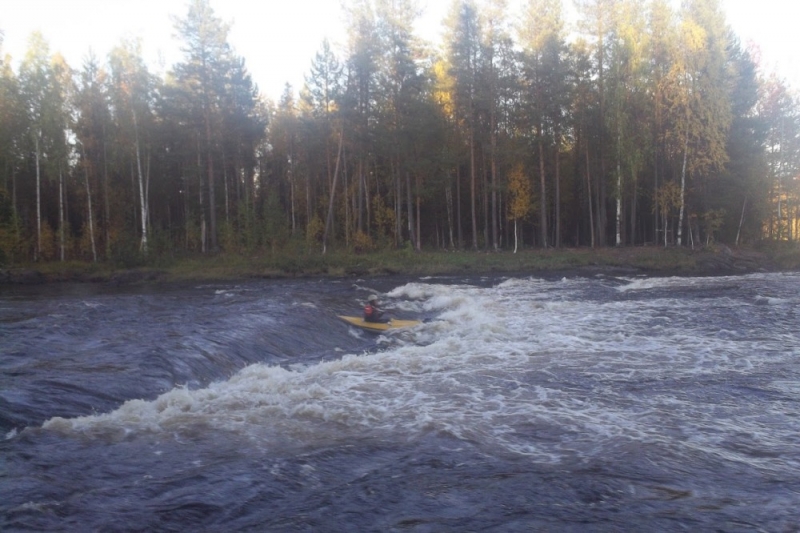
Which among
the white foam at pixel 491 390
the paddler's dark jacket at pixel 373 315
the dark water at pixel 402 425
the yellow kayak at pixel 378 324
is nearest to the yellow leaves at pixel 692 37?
the dark water at pixel 402 425

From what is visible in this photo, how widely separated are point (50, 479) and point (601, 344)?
1077 cm

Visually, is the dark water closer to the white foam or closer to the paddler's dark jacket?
the white foam

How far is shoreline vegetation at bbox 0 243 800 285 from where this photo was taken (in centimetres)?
3306

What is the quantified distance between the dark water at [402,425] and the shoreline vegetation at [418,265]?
16955 mm

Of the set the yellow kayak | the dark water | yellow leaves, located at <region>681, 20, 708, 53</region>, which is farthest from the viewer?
yellow leaves, located at <region>681, 20, 708, 53</region>

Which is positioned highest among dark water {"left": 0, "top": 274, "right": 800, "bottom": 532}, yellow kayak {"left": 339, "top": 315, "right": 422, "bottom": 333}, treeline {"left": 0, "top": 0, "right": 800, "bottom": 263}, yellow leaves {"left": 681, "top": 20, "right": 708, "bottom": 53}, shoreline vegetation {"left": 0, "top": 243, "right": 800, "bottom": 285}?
yellow leaves {"left": 681, "top": 20, "right": 708, "bottom": 53}

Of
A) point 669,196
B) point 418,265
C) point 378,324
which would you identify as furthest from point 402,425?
point 669,196

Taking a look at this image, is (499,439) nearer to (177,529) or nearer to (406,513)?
(406,513)

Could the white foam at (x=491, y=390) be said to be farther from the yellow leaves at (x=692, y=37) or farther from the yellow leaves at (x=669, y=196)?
the yellow leaves at (x=692, y=37)

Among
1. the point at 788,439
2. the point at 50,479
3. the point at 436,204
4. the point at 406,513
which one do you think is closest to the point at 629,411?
the point at 788,439

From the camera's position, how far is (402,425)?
8359 mm

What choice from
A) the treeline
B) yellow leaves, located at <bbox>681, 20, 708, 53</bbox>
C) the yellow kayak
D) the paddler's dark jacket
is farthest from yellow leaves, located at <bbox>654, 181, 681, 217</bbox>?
the paddler's dark jacket

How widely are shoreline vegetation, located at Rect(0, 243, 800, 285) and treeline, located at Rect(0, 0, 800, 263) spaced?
198 cm

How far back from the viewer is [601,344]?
A: 532 inches
